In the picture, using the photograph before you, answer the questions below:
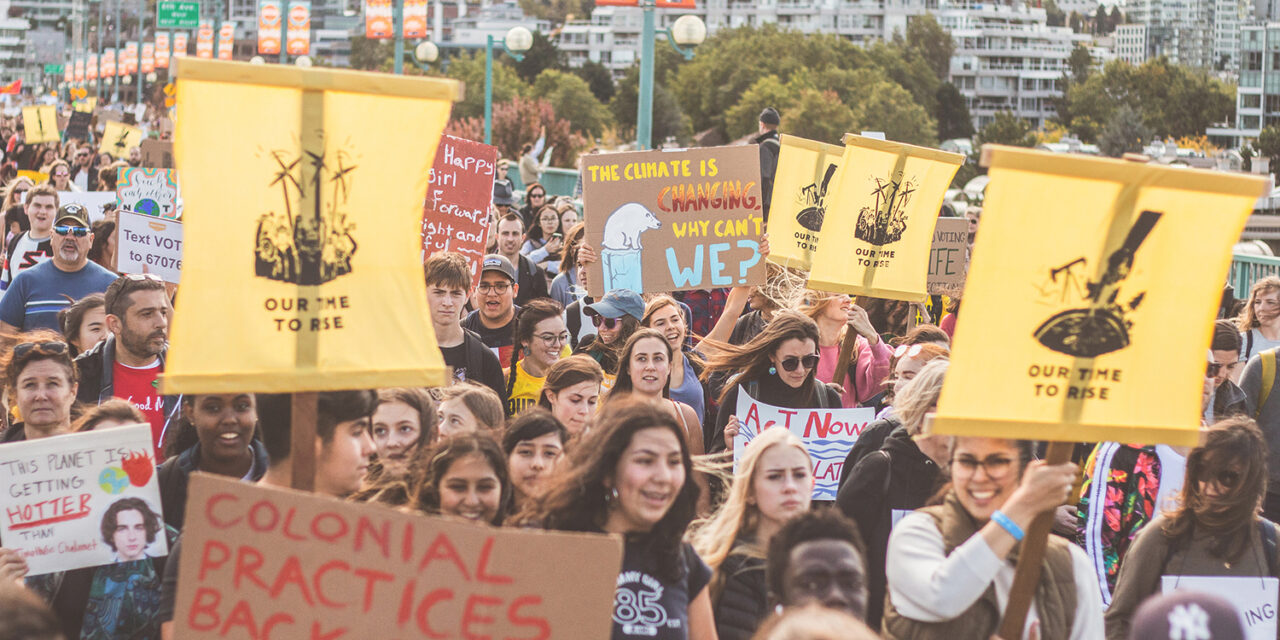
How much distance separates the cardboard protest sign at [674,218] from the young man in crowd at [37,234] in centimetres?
394

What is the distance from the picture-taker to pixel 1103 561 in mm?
5320

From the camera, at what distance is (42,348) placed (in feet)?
17.5

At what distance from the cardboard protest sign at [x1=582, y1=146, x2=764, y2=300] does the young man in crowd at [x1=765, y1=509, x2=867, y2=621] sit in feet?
17.1

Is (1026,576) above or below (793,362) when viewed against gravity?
below

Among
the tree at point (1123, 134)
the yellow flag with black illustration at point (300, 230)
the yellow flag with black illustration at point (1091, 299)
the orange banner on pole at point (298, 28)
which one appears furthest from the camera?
the tree at point (1123, 134)

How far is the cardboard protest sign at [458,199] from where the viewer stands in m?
9.98

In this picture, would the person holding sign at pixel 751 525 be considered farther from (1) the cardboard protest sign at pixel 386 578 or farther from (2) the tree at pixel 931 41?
(2) the tree at pixel 931 41

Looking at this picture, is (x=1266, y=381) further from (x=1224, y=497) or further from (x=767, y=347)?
(x=1224, y=497)

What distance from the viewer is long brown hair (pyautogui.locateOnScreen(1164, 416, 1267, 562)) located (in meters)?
4.64

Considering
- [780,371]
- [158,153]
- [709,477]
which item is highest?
[158,153]

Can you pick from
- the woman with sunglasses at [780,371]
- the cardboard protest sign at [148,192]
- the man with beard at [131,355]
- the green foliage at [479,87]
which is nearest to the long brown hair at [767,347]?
the woman with sunglasses at [780,371]

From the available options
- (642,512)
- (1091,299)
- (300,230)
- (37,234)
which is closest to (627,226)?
(37,234)

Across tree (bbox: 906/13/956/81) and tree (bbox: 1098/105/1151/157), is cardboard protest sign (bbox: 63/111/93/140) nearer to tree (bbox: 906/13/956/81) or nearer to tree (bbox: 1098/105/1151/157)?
tree (bbox: 1098/105/1151/157)

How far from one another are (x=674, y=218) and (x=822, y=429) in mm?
2905
